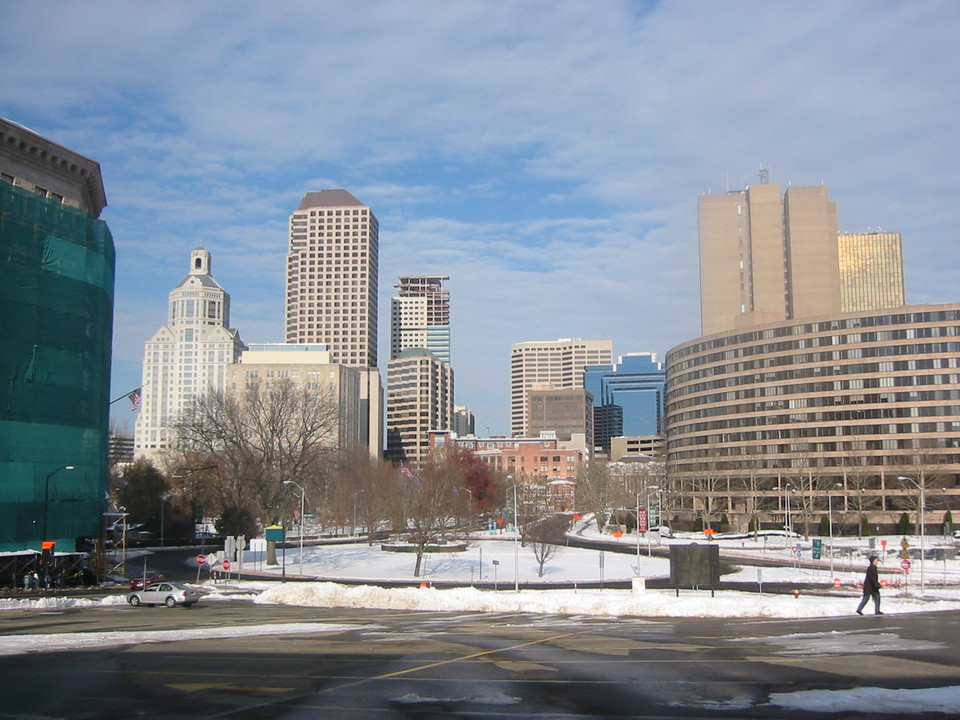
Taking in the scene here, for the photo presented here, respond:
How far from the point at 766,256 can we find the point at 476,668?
183 meters

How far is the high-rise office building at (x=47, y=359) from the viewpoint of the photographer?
53500mm

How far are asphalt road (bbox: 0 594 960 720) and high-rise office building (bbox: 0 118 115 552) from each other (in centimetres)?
2563

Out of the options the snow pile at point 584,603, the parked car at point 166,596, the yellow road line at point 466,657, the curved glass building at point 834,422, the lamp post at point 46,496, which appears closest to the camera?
the yellow road line at point 466,657

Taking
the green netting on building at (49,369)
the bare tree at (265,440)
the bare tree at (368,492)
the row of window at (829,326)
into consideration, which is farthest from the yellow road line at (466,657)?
the row of window at (829,326)

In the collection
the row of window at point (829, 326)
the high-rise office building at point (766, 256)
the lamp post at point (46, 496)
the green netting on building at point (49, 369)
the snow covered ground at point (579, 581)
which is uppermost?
the high-rise office building at point (766, 256)

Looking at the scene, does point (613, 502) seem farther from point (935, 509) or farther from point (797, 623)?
point (797, 623)

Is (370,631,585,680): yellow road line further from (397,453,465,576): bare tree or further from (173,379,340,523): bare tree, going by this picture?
(173,379,340,523): bare tree

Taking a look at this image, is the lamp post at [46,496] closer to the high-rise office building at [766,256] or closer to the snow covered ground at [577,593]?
the snow covered ground at [577,593]

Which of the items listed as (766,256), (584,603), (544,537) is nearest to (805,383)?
(766,256)

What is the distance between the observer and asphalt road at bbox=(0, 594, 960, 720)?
49.8 feet

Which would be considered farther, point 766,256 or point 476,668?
point 766,256

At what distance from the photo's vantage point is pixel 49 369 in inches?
2219

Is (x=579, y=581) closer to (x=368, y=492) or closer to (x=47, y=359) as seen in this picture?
(x=47, y=359)

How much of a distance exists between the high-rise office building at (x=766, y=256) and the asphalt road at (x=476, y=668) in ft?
537
